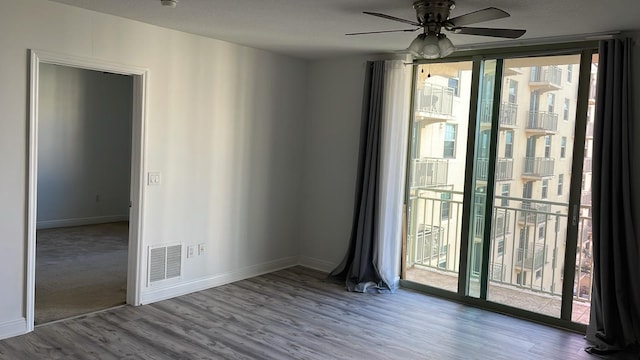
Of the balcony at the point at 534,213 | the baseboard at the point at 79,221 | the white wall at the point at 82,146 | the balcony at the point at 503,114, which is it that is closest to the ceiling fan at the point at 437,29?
the balcony at the point at 503,114

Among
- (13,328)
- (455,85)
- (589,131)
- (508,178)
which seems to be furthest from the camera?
(455,85)

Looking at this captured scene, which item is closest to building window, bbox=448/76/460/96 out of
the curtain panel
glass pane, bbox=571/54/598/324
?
the curtain panel

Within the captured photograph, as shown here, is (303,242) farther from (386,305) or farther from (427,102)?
(427,102)

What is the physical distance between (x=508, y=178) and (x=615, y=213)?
1.00 metres

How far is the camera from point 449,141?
16.1ft

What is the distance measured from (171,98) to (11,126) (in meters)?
1.32

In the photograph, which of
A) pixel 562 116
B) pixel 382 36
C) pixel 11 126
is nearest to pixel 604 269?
pixel 562 116

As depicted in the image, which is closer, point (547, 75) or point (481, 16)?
point (481, 16)

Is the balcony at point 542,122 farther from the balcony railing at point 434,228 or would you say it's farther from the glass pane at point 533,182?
the balcony railing at point 434,228

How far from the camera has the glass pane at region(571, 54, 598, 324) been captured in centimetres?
406

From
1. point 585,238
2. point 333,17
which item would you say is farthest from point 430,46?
point 585,238

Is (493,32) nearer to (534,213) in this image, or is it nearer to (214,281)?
(534,213)

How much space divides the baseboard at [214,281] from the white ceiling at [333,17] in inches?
91.9

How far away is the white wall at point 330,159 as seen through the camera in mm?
5387
